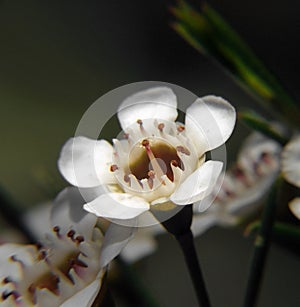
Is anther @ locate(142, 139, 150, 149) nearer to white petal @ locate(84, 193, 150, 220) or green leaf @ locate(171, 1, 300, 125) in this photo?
white petal @ locate(84, 193, 150, 220)

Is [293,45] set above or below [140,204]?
below

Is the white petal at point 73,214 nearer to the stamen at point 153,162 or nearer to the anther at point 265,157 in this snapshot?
the stamen at point 153,162

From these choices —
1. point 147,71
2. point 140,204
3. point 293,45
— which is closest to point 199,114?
point 140,204

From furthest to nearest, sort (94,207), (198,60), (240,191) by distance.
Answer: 1. (198,60)
2. (240,191)
3. (94,207)

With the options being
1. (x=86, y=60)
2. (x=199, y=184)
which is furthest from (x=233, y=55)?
(x=86, y=60)

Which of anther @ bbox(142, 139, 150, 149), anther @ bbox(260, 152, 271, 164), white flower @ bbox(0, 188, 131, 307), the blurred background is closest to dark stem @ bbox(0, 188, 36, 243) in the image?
white flower @ bbox(0, 188, 131, 307)

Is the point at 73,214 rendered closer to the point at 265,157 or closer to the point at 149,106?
the point at 149,106

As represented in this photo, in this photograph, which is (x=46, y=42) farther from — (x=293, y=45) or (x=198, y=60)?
(x=293, y=45)

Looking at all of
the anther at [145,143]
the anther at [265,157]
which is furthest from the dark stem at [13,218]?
the anther at [265,157]
